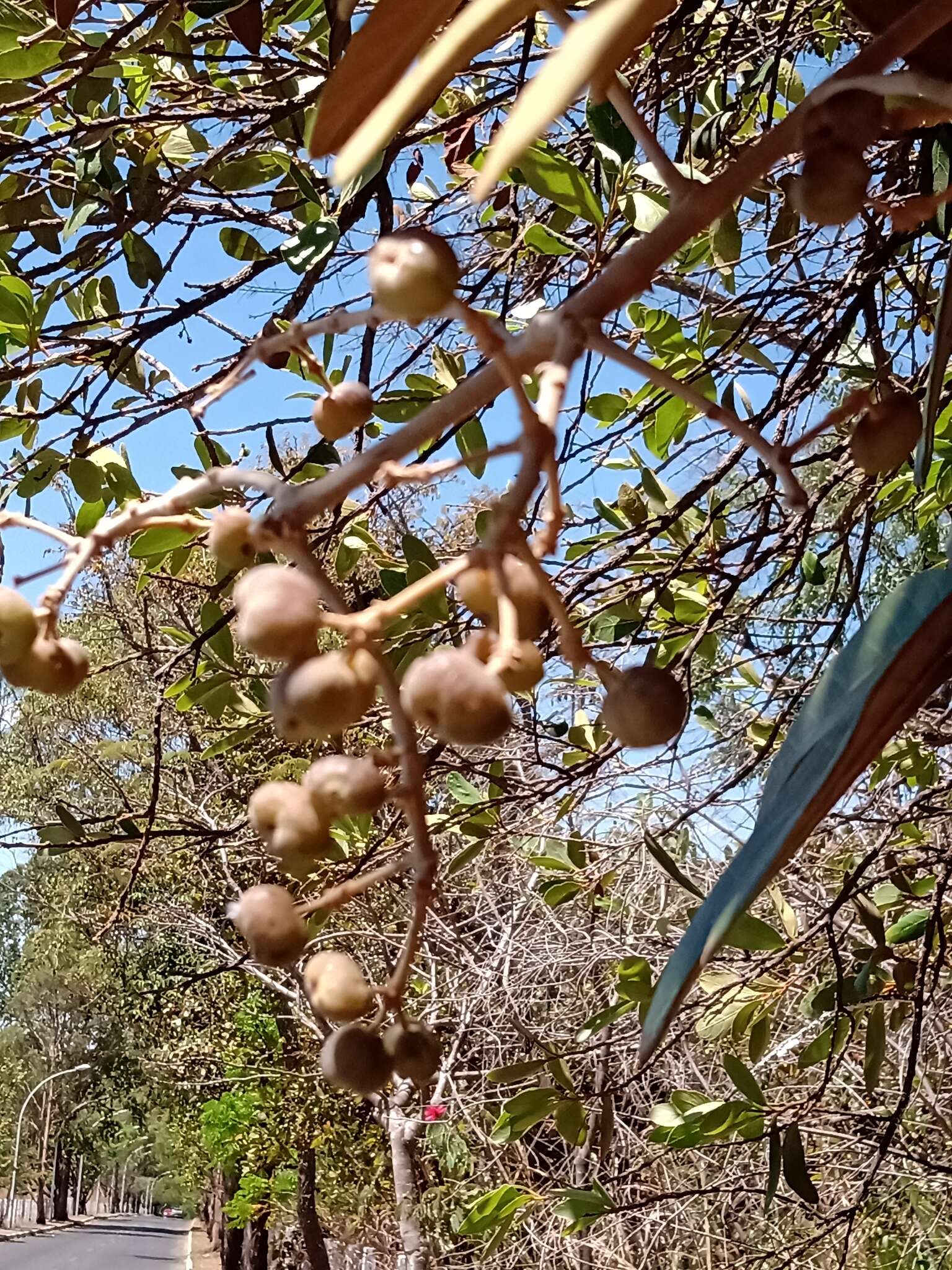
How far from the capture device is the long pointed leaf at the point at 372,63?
1.22ft

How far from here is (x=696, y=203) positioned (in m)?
0.33

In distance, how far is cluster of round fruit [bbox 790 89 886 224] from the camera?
0.36 meters

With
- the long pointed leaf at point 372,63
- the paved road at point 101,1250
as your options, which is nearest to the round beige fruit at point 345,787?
the long pointed leaf at point 372,63

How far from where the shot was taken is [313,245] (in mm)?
1049

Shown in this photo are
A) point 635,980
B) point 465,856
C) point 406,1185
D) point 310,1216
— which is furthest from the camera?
point 310,1216

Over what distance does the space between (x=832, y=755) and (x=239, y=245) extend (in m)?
1.30

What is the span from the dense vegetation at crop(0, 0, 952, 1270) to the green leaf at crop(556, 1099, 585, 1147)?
39 millimetres

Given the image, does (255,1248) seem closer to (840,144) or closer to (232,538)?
(232,538)

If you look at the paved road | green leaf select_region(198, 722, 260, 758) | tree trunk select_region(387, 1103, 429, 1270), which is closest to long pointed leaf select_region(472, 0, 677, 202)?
green leaf select_region(198, 722, 260, 758)

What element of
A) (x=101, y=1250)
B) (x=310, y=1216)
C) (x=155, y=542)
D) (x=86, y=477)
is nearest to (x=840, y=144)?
(x=155, y=542)

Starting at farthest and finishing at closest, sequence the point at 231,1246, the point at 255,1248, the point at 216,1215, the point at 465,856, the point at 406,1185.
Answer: the point at 216,1215 < the point at 231,1246 < the point at 255,1248 < the point at 406,1185 < the point at 465,856

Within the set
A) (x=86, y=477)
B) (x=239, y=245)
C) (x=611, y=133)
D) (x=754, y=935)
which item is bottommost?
(x=754, y=935)

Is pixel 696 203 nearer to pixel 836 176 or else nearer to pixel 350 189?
pixel 836 176

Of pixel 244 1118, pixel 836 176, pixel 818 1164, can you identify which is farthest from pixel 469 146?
pixel 244 1118
